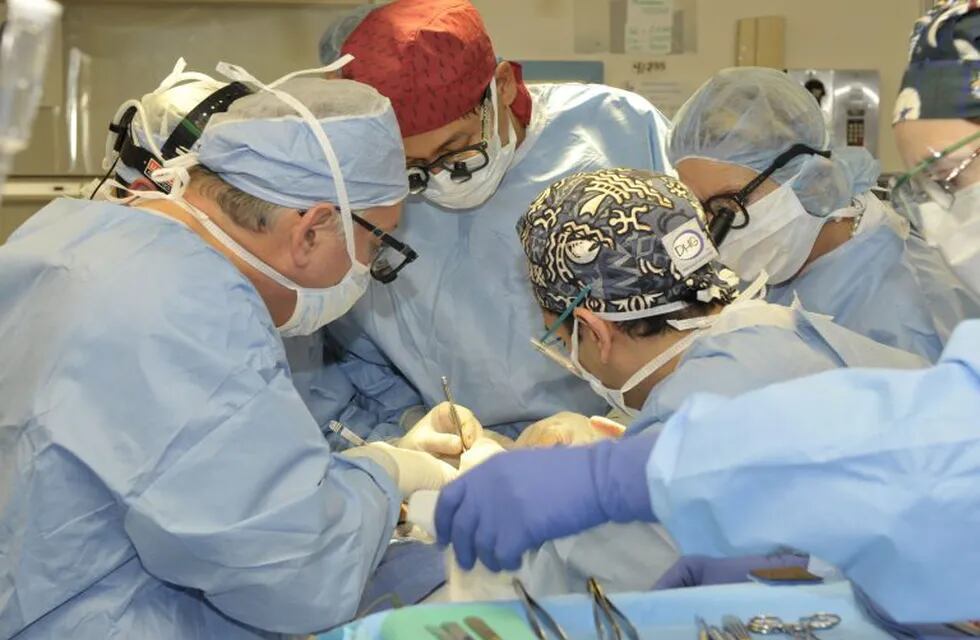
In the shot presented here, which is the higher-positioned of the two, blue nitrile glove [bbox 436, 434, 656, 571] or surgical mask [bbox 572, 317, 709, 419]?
blue nitrile glove [bbox 436, 434, 656, 571]

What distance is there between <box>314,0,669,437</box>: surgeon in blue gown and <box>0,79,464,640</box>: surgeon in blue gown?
0.52 metres

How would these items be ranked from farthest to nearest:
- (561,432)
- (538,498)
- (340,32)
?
(340,32) → (561,432) → (538,498)

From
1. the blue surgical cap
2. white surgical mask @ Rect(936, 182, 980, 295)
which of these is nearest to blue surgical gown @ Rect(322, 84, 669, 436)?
the blue surgical cap

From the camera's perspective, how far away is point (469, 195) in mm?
2518

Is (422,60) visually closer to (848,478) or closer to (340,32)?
(340,32)

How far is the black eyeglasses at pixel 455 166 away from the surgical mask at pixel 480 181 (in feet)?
0.04

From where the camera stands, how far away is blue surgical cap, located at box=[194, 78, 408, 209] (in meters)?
1.83

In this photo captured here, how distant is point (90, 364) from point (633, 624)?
2.62 feet

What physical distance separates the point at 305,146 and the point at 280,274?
8.5 inches

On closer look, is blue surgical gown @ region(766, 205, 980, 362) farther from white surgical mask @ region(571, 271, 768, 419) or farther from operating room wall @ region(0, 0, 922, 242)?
operating room wall @ region(0, 0, 922, 242)

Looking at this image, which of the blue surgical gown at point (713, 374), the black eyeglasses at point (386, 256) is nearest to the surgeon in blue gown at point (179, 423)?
the black eyeglasses at point (386, 256)

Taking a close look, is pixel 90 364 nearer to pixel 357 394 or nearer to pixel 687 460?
pixel 687 460

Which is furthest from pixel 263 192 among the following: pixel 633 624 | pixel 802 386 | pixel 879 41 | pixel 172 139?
pixel 879 41

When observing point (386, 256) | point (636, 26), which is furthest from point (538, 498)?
point (636, 26)
